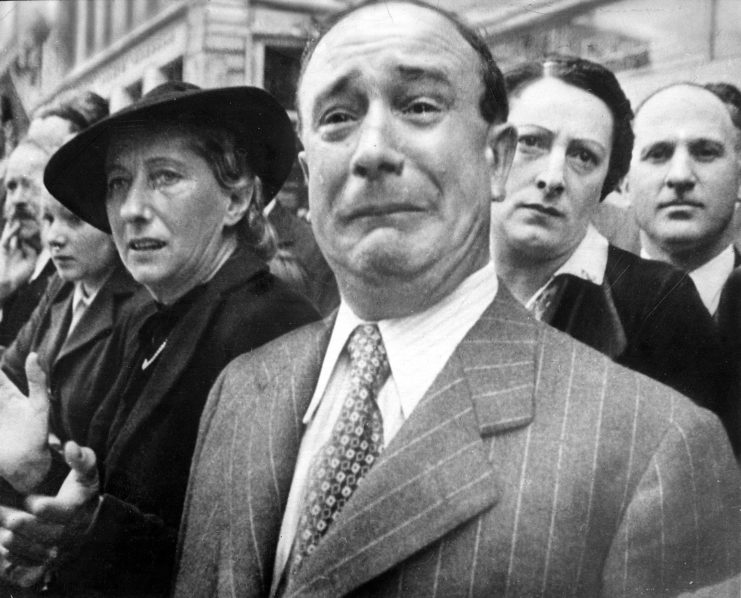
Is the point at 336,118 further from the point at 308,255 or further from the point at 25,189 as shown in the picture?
the point at 25,189

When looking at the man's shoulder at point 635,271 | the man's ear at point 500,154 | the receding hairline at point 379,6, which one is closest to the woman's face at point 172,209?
the receding hairline at point 379,6

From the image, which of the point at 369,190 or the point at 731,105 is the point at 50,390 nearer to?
the point at 369,190

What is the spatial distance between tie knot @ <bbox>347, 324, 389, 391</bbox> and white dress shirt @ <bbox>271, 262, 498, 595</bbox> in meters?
0.01

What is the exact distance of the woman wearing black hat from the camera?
2.19 meters

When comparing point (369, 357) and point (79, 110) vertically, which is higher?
point (79, 110)

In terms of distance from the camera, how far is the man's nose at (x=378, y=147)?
184 cm

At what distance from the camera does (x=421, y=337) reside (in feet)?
6.21

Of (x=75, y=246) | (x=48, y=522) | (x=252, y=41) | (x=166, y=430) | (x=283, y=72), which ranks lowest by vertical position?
(x=48, y=522)

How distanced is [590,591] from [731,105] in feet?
3.56

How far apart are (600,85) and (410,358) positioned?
0.74 m

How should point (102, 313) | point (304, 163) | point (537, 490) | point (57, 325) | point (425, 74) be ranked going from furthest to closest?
point (57, 325)
point (102, 313)
point (304, 163)
point (425, 74)
point (537, 490)

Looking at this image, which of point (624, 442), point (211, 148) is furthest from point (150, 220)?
point (624, 442)

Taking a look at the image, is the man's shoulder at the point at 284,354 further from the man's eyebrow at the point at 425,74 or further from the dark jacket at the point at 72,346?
the man's eyebrow at the point at 425,74

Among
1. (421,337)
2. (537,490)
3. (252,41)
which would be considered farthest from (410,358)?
(252,41)
